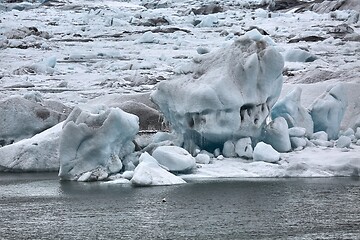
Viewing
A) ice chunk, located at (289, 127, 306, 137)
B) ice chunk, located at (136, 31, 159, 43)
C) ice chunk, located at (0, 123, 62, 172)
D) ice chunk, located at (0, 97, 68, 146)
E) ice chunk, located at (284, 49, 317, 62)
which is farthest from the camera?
ice chunk, located at (136, 31, 159, 43)

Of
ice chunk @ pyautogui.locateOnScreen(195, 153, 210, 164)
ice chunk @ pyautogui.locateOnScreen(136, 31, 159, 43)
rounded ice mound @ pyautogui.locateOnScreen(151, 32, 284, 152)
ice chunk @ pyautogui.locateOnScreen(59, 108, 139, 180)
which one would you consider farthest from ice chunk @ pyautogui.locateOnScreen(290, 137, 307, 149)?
ice chunk @ pyautogui.locateOnScreen(136, 31, 159, 43)

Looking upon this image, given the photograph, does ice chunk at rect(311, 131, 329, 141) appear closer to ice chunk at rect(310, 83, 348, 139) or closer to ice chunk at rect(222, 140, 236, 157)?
ice chunk at rect(310, 83, 348, 139)

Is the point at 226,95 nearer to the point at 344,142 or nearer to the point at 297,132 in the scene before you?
the point at 297,132

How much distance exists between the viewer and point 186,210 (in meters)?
12.0

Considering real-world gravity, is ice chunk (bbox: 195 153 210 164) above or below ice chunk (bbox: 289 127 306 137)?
below

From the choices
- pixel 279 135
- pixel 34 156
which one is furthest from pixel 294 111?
pixel 34 156

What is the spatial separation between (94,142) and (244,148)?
2899 mm

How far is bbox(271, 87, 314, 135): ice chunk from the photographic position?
56.2 feet

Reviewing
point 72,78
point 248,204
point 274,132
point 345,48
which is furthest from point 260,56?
point 345,48

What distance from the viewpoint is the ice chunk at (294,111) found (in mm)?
17141

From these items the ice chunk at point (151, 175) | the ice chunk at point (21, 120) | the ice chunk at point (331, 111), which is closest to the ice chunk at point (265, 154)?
the ice chunk at point (151, 175)

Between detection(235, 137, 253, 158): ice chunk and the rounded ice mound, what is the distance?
0.12 meters

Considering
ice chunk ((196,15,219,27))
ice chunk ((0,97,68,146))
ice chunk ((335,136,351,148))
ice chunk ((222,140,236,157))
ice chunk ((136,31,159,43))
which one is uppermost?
ice chunk ((335,136,351,148))

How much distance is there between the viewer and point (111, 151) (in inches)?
593
